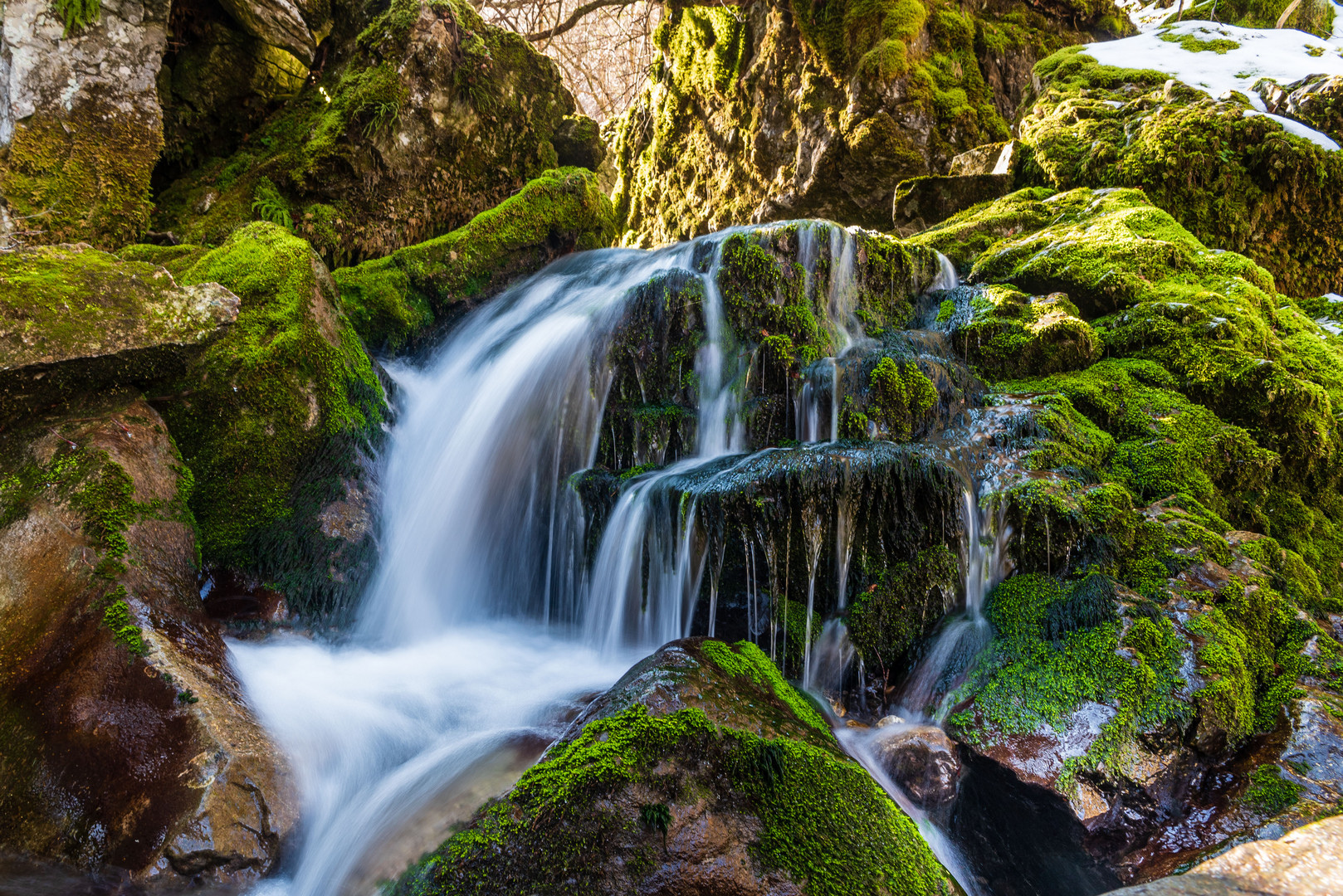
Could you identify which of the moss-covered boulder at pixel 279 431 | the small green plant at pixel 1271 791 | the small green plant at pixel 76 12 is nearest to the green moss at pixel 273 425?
the moss-covered boulder at pixel 279 431

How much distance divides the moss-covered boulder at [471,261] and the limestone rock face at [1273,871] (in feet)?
24.3

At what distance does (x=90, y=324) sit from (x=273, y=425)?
1202mm

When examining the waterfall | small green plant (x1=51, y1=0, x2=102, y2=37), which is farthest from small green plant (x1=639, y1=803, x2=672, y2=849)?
small green plant (x1=51, y1=0, x2=102, y2=37)

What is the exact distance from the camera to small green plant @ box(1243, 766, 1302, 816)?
264 cm

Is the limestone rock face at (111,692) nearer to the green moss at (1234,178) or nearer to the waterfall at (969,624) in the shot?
the waterfall at (969,624)

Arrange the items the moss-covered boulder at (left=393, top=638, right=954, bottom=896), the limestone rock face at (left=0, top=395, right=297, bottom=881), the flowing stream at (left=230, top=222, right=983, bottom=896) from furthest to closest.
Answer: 1. the flowing stream at (left=230, top=222, right=983, bottom=896)
2. the limestone rock face at (left=0, top=395, right=297, bottom=881)
3. the moss-covered boulder at (left=393, top=638, right=954, bottom=896)

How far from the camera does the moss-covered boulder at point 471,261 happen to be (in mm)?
6773

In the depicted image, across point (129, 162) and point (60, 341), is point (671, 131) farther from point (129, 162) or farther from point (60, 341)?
point (60, 341)

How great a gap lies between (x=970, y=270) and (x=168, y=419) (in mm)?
8067

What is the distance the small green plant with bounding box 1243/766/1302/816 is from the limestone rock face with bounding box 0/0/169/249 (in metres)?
9.25

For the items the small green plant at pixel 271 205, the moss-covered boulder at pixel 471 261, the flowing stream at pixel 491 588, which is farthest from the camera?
the moss-covered boulder at pixel 471 261

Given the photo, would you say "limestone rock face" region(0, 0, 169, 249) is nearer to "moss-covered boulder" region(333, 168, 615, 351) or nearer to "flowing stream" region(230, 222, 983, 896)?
"moss-covered boulder" region(333, 168, 615, 351)

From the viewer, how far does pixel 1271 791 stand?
8.91 ft

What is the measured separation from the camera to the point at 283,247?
4.96 metres
